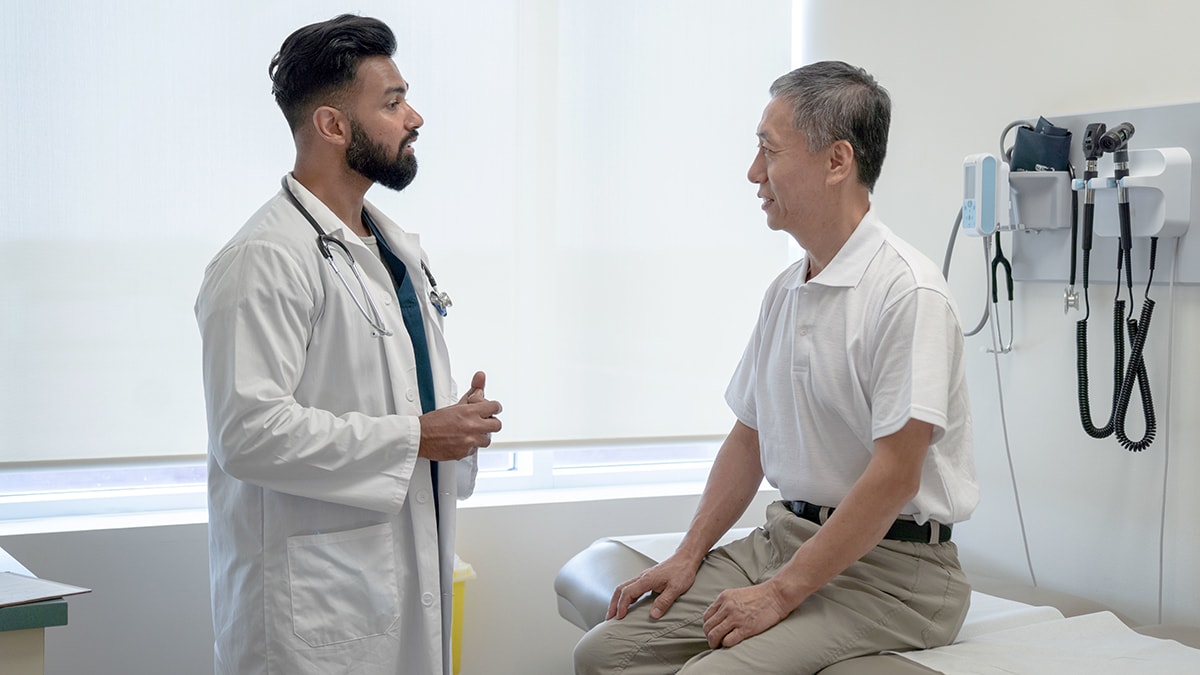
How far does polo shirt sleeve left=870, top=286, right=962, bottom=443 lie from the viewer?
1.66 m

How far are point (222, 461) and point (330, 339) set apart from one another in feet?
0.85

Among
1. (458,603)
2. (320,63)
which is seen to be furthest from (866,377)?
(458,603)

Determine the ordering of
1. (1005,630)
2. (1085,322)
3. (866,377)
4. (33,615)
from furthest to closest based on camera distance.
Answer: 1. (1085,322)
2. (1005,630)
3. (866,377)
4. (33,615)

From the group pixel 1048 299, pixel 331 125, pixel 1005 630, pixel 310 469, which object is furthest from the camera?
pixel 1048 299

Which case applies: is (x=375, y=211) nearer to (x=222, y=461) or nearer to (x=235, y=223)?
(x=222, y=461)

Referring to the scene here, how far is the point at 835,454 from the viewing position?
184 cm

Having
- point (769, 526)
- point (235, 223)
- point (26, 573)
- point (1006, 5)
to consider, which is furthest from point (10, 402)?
point (1006, 5)

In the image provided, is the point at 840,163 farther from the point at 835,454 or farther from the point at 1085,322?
the point at 1085,322

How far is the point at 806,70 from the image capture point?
190cm

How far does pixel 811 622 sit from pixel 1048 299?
3.84 feet

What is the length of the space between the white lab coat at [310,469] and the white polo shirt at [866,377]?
26.1 inches

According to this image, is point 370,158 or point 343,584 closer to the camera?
point 343,584

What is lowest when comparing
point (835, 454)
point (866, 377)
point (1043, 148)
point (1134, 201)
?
point (835, 454)

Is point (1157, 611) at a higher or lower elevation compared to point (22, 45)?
lower
